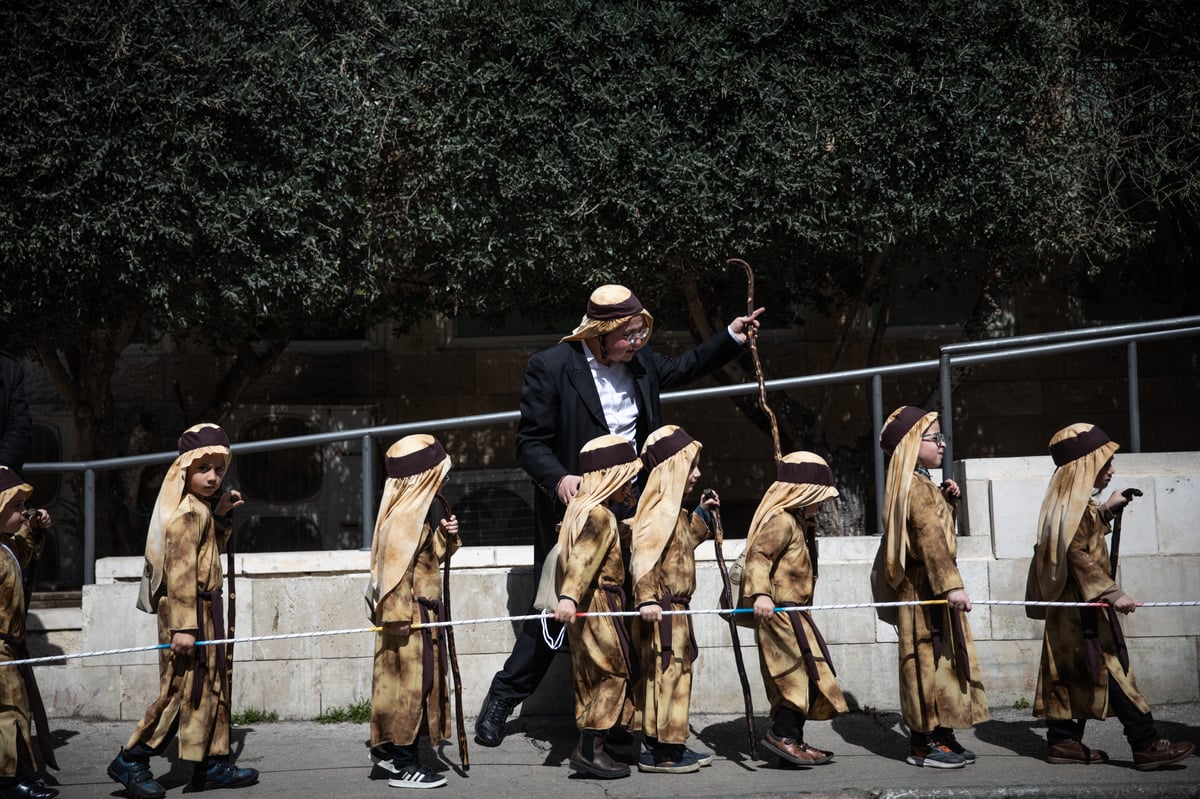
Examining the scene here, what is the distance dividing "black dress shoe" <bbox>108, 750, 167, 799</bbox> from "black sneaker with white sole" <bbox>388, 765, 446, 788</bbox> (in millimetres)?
1040

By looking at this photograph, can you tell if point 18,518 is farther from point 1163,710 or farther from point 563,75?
point 1163,710

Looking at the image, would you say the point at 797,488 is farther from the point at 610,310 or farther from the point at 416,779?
the point at 416,779

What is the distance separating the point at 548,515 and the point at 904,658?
1889 millimetres

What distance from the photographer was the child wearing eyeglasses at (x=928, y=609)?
599 centimetres

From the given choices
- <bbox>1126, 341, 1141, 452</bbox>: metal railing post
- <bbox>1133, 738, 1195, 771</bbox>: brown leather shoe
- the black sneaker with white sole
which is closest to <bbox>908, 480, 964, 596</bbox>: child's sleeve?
<bbox>1133, 738, 1195, 771</bbox>: brown leather shoe

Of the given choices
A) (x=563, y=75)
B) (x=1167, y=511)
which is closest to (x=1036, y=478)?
(x=1167, y=511)

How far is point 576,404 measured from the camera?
661 cm

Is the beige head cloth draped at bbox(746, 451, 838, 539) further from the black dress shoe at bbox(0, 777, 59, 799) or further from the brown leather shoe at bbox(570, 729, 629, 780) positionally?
the black dress shoe at bbox(0, 777, 59, 799)

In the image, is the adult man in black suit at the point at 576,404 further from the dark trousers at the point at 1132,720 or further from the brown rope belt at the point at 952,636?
the dark trousers at the point at 1132,720

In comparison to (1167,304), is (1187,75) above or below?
above

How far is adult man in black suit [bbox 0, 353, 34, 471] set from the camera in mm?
6754

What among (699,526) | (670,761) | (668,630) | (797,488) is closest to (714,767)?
(670,761)

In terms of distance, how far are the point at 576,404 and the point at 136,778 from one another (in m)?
2.69

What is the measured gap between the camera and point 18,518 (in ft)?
19.8
